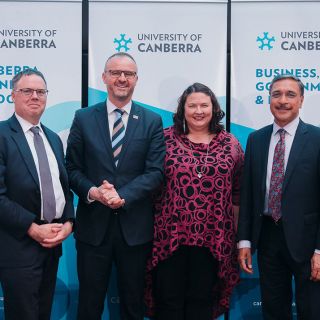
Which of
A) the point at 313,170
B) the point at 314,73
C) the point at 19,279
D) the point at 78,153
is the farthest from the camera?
the point at 314,73

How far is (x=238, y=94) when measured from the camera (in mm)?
3373

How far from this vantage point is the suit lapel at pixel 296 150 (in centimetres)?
251

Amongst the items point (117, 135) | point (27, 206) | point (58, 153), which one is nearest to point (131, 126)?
point (117, 135)

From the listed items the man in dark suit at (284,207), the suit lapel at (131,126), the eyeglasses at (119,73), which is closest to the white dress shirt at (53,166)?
the suit lapel at (131,126)

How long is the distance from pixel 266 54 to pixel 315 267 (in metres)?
1.67

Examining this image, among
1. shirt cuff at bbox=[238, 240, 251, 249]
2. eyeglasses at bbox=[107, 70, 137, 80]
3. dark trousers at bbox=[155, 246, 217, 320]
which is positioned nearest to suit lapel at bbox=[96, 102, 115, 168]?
eyeglasses at bbox=[107, 70, 137, 80]

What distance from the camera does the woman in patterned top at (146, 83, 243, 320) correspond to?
8.71 ft

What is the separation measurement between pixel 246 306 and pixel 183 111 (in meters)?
1.65

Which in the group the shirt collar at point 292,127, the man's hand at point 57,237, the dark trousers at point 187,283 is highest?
the shirt collar at point 292,127

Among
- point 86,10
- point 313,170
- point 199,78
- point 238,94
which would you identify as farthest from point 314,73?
point 86,10

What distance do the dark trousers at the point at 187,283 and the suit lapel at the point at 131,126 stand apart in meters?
0.70

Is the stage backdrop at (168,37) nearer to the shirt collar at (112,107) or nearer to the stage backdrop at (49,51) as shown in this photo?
the stage backdrop at (49,51)

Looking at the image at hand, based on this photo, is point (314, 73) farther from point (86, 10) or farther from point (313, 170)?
point (86, 10)

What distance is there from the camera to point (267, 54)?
3348mm
